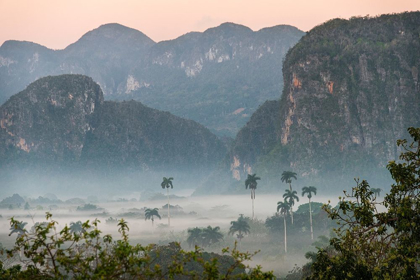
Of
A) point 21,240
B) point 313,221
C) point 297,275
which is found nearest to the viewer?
point 21,240

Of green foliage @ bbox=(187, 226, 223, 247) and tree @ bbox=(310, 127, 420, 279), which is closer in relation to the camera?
tree @ bbox=(310, 127, 420, 279)

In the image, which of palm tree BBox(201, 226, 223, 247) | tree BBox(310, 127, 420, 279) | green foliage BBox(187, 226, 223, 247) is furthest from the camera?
green foliage BBox(187, 226, 223, 247)

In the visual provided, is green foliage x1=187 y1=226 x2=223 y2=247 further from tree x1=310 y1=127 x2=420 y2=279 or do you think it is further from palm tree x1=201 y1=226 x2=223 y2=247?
tree x1=310 y1=127 x2=420 y2=279

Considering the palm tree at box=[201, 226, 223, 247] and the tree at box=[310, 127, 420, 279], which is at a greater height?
the tree at box=[310, 127, 420, 279]

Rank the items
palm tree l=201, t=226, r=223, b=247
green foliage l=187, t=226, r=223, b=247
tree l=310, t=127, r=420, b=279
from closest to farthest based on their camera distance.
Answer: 1. tree l=310, t=127, r=420, b=279
2. palm tree l=201, t=226, r=223, b=247
3. green foliage l=187, t=226, r=223, b=247

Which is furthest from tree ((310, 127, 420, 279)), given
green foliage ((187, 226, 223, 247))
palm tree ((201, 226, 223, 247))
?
green foliage ((187, 226, 223, 247))

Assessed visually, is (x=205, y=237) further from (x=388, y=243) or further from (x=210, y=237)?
(x=388, y=243)

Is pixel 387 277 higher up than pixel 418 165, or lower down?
lower down

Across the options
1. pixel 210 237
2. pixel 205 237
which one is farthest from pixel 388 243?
pixel 210 237

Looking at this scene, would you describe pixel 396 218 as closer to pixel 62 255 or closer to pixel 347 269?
pixel 347 269

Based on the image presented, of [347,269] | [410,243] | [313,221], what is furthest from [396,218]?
[313,221]

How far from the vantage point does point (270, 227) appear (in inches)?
7357

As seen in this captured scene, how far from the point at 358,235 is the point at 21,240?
14.2 metres

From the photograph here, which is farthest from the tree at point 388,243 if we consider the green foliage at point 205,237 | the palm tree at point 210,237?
the green foliage at point 205,237
